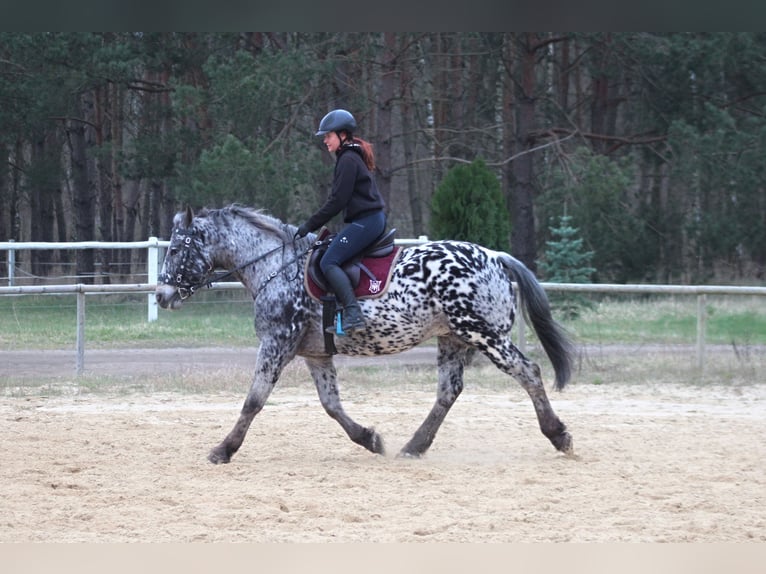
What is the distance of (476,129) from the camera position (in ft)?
86.2

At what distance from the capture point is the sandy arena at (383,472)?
19.1 feet

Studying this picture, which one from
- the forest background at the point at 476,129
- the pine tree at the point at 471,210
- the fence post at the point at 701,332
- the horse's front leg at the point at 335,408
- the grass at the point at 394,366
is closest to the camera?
the horse's front leg at the point at 335,408

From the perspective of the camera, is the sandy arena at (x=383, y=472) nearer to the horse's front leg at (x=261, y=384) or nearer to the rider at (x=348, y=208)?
the horse's front leg at (x=261, y=384)

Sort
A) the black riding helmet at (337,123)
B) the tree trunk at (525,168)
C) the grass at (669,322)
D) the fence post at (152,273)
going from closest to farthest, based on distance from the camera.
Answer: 1. the black riding helmet at (337,123)
2. the grass at (669,322)
3. the fence post at (152,273)
4. the tree trunk at (525,168)

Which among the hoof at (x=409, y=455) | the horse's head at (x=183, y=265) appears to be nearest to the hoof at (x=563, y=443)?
the hoof at (x=409, y=455)

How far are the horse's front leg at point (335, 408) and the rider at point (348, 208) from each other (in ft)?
2.22

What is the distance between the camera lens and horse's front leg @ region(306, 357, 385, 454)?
809 centimetres

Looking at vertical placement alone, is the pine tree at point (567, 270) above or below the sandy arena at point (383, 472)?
above

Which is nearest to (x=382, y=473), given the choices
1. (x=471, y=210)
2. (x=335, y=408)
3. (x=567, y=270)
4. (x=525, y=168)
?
(x=335, y=408)

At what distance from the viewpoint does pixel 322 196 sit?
27906mm

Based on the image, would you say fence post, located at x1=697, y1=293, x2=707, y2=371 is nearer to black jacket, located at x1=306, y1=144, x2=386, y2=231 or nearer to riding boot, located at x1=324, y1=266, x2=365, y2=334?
black jacket, located at x1=306, y1=144, x2=386, y2=231

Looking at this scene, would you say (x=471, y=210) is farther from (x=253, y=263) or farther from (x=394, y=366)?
(x=253, y=263)

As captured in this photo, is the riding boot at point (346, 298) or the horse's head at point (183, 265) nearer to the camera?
the riding boot at point (346, 298)

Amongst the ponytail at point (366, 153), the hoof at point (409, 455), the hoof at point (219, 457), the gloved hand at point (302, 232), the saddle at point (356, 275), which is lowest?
the hoof at point (409, 455)
